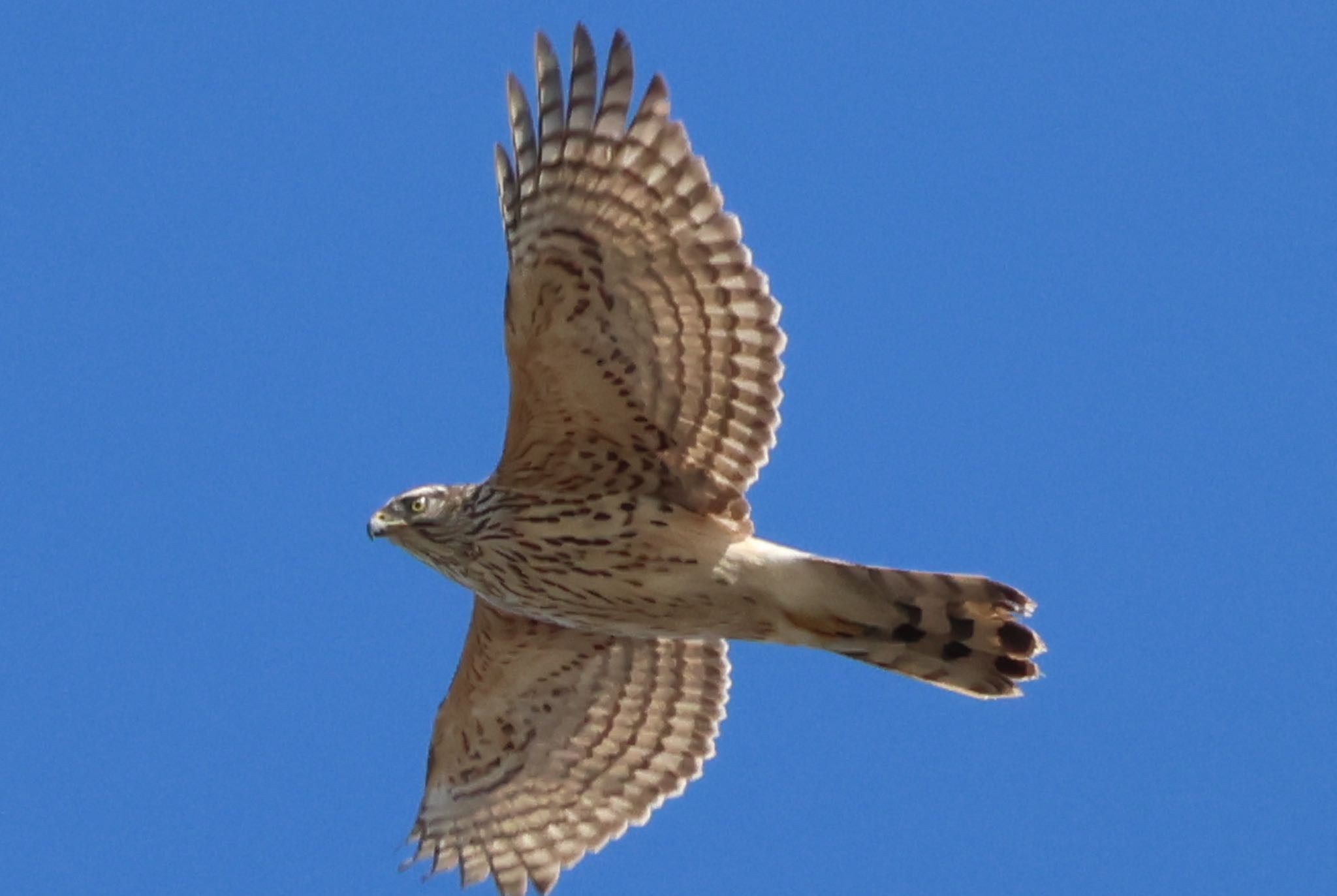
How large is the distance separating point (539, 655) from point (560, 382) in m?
2.01

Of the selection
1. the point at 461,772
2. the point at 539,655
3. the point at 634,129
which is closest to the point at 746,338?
the point at 634,129

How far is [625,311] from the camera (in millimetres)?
10227

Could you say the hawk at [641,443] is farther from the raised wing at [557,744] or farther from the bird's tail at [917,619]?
the raised wing at [557,744]

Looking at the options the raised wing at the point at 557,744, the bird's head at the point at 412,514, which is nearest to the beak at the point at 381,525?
the bird's head at the point at 412,514

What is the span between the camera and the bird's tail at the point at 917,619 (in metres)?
10.1

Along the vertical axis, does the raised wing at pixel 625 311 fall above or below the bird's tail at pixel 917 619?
above

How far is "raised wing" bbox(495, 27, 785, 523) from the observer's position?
10039mm

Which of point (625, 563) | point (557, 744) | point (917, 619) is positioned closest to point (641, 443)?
point (625, 563)

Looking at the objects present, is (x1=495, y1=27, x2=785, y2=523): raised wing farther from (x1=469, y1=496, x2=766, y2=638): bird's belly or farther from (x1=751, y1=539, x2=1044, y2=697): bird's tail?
(x1=751, y1=539, x2=1044, y2=697): bird's tail

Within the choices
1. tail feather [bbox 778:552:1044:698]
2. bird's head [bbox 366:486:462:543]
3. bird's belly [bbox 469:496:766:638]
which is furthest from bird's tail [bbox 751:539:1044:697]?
bird's head [bbox 366:486:462:543]

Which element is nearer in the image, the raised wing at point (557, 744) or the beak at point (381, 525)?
the beak at point (381, 525)

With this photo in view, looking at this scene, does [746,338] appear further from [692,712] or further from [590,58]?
[692,712]

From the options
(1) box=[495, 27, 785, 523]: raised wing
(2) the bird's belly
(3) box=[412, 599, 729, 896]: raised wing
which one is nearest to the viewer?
(1) box=[495, 27, 785, 523]: raised wing

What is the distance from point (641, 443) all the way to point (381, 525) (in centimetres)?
125
